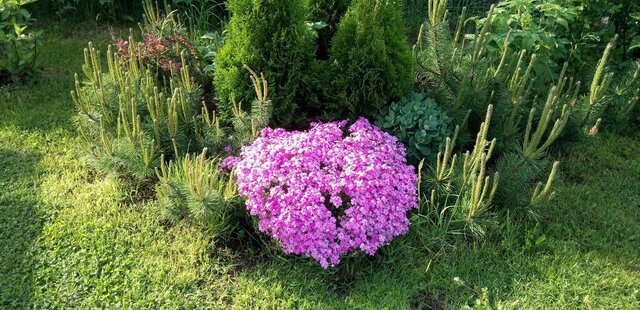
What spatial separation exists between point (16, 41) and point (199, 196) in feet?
7.59

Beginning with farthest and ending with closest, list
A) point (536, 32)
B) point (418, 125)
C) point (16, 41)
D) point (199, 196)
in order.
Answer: point (16, 41)
point (536, 32)
point (418, 125)
point (199, 196)

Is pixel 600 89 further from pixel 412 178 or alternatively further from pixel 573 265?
pixel 412 178

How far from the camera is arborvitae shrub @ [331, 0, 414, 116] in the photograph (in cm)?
347

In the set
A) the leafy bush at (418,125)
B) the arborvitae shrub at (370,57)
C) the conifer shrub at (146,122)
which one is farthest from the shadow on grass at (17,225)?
the leafy bush at (418,125)

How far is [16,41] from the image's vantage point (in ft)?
14.3

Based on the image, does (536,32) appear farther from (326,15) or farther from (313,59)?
(313,59)

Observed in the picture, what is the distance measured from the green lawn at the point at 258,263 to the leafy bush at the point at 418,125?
2.02 feet

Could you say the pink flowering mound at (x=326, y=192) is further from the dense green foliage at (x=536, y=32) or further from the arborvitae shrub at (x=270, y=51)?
the dense green foliage at (x=536, y=32)

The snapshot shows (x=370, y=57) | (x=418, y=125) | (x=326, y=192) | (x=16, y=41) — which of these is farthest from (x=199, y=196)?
(x=16, y=41)

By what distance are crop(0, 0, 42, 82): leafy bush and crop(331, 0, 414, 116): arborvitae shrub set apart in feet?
7.99

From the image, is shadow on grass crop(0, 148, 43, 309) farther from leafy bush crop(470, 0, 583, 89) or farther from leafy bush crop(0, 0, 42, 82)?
leafy bush crop(470, 0, 583, 89)

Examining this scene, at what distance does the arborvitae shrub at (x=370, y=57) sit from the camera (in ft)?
11.4

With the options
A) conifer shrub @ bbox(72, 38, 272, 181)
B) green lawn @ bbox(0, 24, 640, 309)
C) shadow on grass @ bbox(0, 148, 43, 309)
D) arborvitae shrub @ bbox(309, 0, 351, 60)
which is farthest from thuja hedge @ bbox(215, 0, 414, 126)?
shadow on grass @ bbox(0, 148, 43, 309)

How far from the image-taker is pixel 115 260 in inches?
126
